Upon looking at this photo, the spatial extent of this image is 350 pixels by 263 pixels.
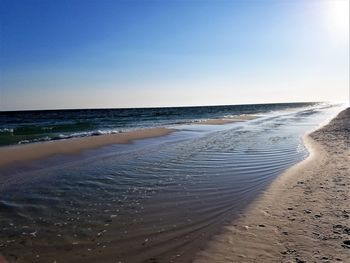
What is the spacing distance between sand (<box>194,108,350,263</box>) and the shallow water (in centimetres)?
35

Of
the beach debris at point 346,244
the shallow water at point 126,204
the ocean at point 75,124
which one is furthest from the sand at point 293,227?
the ocean at point 75,124

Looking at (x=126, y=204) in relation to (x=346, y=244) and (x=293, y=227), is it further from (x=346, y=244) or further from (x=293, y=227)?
(x=346, y=244)

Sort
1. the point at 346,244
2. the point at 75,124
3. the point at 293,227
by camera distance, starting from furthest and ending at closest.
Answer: the point at 75,124, the point at 293,227, the point at 346,244

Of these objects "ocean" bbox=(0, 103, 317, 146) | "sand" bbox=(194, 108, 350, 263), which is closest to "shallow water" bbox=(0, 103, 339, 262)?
"sand" bbox=(194, 108, 350, 263)

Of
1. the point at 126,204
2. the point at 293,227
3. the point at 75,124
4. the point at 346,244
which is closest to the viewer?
the point at 346,244

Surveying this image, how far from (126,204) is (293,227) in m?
3.55

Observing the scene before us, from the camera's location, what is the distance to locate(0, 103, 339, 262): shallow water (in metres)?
5.55

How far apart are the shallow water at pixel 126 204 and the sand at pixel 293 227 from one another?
355 mm

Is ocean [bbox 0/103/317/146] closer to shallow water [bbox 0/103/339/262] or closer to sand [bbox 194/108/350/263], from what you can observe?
shallow water [bbox 0/103/339/262]

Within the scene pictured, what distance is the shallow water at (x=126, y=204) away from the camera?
5555 mm

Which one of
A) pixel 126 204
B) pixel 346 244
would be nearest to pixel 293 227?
pixel 346 244

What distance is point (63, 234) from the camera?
6.20 m

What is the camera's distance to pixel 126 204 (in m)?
7.82

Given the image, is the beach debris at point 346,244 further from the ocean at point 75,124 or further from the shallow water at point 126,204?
the ocean at point 75,124
